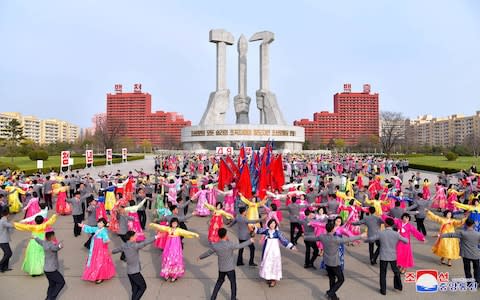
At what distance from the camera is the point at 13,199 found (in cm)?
1286

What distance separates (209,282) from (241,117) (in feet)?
210

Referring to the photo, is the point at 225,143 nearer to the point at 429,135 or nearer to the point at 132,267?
the point at 132,267

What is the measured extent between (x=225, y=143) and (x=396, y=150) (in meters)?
44.6

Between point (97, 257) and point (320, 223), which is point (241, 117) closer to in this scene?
point (320, 223)

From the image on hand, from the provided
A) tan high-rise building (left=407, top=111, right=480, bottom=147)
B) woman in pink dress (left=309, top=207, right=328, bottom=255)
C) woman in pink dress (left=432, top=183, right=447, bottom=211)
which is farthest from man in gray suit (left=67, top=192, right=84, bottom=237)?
tan high-rise building (left=407, top=111, right=480, bottom=147)

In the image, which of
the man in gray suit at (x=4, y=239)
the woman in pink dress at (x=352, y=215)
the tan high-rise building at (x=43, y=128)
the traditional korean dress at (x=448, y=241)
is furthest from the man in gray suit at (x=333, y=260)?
the tan high-rise building at (x=43, y=128)

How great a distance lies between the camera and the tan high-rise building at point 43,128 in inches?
4980

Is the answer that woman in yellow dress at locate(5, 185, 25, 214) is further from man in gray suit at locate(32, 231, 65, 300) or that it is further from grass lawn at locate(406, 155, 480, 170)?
grass lawn at locate(406, 155, 480, 170)

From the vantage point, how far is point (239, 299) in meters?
5.84

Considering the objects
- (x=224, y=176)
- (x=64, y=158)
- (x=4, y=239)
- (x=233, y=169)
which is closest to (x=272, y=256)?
(x=4, y=239)

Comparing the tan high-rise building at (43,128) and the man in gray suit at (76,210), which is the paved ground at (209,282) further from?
the tan high-rise building at (43,128)

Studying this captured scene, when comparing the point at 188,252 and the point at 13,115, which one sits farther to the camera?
the point at 13,115

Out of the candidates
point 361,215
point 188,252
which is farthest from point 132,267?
point 361,215

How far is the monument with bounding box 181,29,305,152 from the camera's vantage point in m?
63.1
